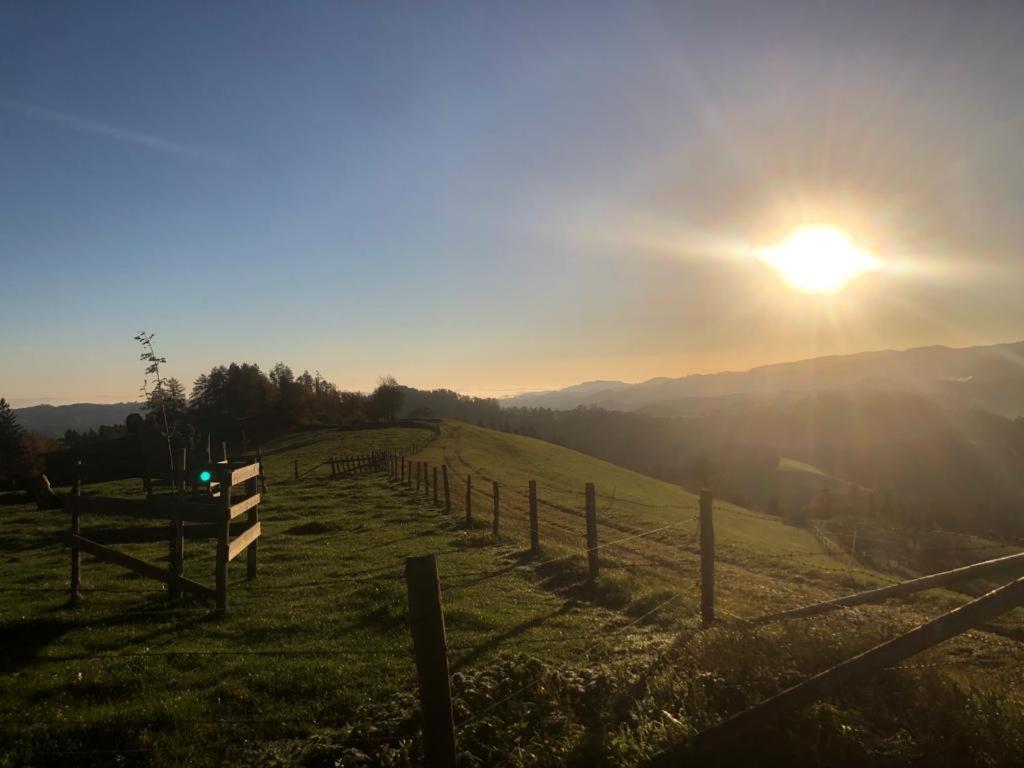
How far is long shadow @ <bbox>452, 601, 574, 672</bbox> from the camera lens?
30.1 ft

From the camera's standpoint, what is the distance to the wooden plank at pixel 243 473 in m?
12.0

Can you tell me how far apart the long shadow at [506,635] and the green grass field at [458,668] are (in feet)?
0.21

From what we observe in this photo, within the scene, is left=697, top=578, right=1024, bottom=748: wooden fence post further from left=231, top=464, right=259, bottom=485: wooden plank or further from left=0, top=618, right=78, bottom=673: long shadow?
left=231, top=464, right=259, bottom=485: wooden plank

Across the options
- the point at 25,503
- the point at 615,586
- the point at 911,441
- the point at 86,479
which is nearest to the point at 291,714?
the point at 615,586

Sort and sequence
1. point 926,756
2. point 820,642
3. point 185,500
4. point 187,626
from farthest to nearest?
point 185,500
point 187,626
point 820,642
point 926,756

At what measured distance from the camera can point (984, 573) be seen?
5.75m

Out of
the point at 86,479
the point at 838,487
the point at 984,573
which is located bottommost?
the point at 838,487

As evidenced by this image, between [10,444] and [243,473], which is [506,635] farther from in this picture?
[10,444]

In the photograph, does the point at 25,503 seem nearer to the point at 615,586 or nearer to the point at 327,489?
the point at 327,489

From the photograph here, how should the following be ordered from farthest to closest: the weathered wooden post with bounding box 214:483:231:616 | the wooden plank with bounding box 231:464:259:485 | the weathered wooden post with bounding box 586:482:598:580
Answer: the weathered wooden post with bounding box 586:482:598:580
the wooden plank with bounding box 231:464:259:485
the weathered wooden post with bounding box 214:483:231:616

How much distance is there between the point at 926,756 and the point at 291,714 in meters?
6.50

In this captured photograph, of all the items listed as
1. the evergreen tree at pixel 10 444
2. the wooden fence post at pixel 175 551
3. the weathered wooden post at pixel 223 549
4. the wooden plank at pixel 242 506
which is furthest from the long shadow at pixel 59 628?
the evergreen tree at pixel 10 444

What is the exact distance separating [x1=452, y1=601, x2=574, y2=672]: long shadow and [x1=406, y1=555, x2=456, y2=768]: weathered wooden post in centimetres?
434

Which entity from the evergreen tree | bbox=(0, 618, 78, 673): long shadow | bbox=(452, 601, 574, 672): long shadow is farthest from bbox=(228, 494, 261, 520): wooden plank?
the evergreen tree
